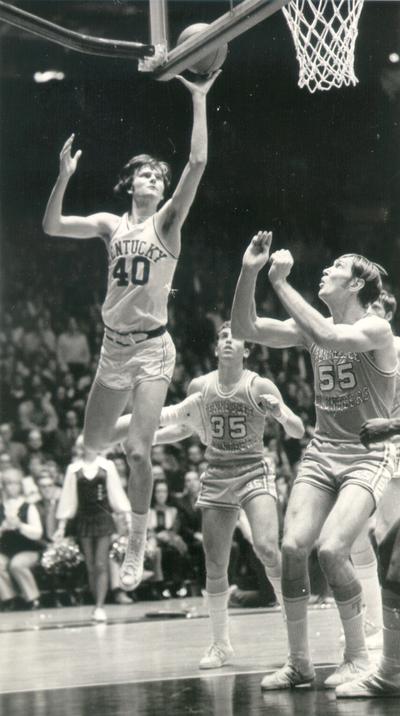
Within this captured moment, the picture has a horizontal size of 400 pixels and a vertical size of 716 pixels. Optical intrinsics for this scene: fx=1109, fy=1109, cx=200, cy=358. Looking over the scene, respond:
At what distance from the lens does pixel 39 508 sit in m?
10.4

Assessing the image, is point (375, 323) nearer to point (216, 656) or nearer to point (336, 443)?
point (336, 443)

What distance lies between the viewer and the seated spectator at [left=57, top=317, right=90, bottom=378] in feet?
40.1

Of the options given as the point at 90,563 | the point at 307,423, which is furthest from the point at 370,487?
the point at 307,423

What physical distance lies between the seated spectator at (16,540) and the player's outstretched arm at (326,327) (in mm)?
5381

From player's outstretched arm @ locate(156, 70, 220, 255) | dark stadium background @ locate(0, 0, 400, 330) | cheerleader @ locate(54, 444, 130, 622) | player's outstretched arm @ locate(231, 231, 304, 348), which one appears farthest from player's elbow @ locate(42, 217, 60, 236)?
dark stadium background @ locate(0, 0, 400, 330)

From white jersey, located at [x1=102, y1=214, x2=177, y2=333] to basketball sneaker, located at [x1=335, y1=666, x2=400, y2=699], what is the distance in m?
2.26

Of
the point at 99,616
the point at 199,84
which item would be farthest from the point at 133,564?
the point at 99,616

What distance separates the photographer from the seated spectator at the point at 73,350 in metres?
12.2

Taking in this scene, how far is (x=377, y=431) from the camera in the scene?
4.91m

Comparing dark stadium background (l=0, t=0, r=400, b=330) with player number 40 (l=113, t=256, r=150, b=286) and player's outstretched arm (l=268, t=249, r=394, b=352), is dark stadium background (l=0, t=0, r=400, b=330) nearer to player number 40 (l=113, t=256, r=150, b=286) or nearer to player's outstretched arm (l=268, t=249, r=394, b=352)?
player number 40 (l=113, t=256, r=150, b=286)

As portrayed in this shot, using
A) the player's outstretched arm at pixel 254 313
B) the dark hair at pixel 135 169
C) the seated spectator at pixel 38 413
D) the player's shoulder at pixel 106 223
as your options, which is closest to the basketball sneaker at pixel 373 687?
the player's outstretched arm at pixel 254 313

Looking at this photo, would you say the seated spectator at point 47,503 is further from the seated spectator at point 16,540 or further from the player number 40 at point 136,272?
the player number 40 at point 136,272

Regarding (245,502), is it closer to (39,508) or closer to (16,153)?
(39,508)

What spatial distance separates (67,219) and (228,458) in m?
1.70
